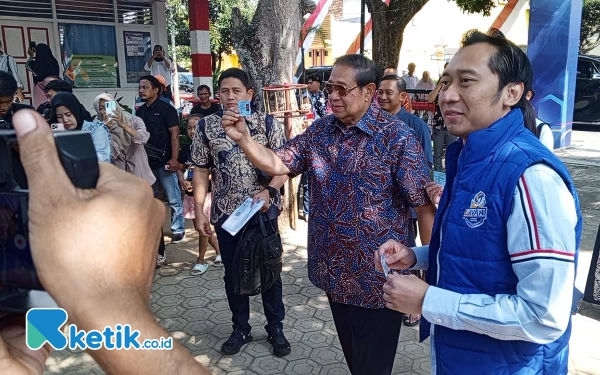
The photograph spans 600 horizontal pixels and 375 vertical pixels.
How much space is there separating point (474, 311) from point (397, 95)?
337cm

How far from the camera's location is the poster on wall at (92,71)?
29.0 feet

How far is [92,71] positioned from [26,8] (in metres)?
1.41

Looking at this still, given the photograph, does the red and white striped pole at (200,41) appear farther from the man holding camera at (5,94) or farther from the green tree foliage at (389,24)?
the man holding camera at (5,94)

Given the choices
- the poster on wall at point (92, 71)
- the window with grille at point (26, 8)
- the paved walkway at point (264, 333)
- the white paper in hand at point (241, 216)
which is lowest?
the paved walkway at point (264, 333)

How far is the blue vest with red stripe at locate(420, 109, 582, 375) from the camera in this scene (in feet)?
4.49

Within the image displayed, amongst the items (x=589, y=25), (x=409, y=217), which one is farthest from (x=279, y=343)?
(x=589, y=25)

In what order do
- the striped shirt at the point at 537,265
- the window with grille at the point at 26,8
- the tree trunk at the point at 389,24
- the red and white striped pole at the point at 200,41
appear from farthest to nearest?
1. the tree trunk at the point at 389,24
2. the window with grille at the point at 26,8
3. the red and white striped pole at the point at 200,41
4. the striped shirt at the point at 537,265

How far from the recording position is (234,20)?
17.8 feet

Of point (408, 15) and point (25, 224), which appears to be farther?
point (408, 15)

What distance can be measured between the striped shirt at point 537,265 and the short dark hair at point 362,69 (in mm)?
1249

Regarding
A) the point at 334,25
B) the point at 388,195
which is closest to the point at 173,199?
the point at 388,195

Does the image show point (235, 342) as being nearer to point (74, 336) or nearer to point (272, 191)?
point (272, 191)

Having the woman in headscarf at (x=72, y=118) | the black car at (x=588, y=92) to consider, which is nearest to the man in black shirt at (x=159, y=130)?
the woman in headscarf at (x=72, y=118)

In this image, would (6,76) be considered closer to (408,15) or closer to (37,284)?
(37,284)
